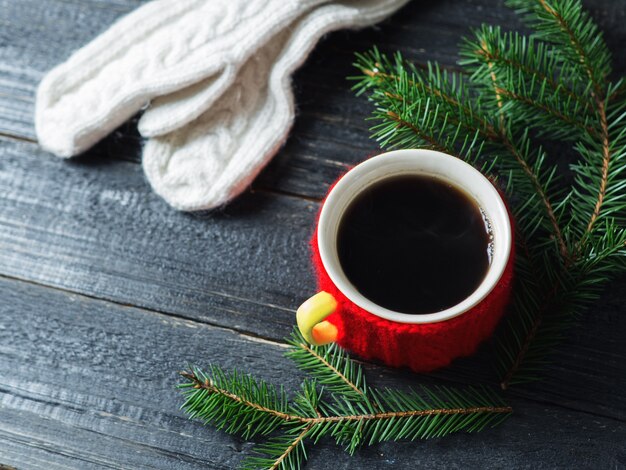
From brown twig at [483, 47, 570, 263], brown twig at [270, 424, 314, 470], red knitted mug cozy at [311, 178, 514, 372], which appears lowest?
brown twig at [270, 424, 314, 470]

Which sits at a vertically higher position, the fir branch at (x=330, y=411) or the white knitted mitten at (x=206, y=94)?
the white knitted mitten at (x=206, y=94)

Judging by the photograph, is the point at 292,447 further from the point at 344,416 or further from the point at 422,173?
the point at 422,173

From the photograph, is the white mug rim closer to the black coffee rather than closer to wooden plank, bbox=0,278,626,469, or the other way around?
the black coffee

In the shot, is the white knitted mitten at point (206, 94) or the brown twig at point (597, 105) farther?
the white knitted mitten at point (206, 94)

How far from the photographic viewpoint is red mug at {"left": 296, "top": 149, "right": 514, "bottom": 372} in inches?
21.5

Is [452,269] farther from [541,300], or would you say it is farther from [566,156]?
[566,156]

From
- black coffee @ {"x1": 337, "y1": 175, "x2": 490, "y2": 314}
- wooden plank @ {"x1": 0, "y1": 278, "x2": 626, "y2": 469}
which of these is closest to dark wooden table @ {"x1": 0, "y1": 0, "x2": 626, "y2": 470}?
wooden plank @ {"x1": 0, "y1": 278, "x2": 626, "y2": 469}

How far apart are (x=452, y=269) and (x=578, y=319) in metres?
0.16

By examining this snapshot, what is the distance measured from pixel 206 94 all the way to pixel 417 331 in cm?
36

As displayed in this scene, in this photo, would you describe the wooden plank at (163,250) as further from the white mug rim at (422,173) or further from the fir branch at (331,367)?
the white mug rim at (422,173)

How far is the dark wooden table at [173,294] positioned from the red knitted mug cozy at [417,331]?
0.18ft

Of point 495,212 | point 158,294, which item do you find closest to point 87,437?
point 158,294

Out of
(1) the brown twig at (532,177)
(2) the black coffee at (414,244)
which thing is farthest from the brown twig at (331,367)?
(1) the brown twig at (532,177)

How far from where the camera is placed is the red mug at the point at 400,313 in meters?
0.55
